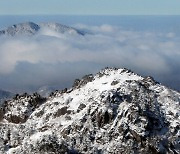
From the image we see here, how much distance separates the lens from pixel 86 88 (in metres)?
124

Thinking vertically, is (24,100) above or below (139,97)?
below

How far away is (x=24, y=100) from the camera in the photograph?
135 m

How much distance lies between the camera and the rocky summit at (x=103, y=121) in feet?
Answer: 337

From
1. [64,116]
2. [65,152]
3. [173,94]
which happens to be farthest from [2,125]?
[173,94]

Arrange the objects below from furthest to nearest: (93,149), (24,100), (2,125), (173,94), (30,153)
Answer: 1. (24,100)
2. (173,94)
3. (2,125)
4. (93,149)
5. (30,153)

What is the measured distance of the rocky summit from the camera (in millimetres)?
102812

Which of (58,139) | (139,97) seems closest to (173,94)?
(139,97)

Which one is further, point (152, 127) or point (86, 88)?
point (86, 88)

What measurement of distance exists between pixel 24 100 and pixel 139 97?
35836mm

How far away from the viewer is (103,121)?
11056cm

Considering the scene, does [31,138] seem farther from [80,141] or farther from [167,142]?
[167,142]

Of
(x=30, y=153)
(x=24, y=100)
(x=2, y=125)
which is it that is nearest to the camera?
(x=30, y=153)

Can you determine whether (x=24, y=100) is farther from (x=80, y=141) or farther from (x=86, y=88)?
(x=80, y=141)

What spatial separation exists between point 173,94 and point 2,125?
44.7 meters
